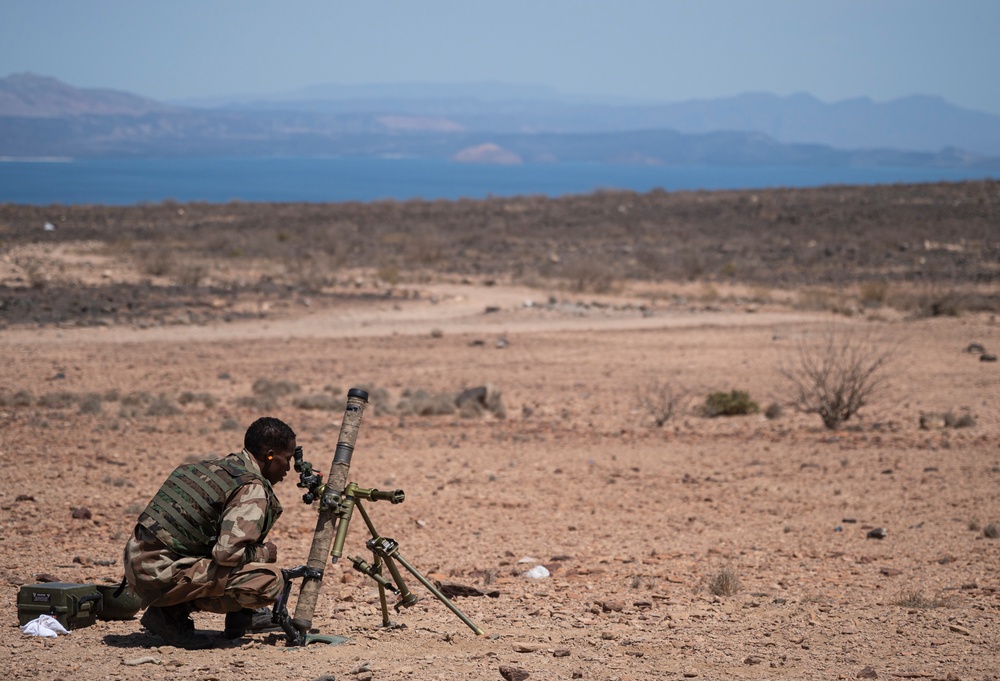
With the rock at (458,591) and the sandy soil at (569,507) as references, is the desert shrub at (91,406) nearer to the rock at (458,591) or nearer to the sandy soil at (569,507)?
the sandy soil at (569,507)

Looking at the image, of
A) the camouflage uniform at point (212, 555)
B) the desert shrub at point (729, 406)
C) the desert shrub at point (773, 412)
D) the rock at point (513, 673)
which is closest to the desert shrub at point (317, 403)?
the desert shrub at point (729, 406)

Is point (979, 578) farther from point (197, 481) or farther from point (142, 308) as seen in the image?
point (142, 308)

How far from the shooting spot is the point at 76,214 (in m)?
49.4

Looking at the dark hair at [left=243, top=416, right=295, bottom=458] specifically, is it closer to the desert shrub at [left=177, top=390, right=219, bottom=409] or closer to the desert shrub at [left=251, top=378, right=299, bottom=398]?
the desert shrub at [left=177, top=390, right=219, bottom=409]

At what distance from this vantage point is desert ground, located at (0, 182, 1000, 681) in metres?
5.04

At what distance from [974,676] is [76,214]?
50.6 m

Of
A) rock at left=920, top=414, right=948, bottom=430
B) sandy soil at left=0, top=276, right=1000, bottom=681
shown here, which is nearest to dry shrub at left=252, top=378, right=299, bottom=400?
sandy soil at left=0, top=276, right=1000, bottom=681

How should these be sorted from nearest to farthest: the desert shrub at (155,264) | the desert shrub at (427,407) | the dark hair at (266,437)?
the dark hair at (266,437) → the desert shrub at (427,407) → the desert shrub at (155,264)

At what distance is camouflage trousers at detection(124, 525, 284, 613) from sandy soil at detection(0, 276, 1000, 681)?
0.28 m

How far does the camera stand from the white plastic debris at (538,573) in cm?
675

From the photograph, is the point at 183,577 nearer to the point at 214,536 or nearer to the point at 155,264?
the point at 214,536

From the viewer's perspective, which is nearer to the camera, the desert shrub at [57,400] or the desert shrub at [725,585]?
the desert shrub at [725,585]

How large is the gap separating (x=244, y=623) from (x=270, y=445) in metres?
0.93

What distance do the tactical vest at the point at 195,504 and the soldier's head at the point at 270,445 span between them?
4.0 inches
